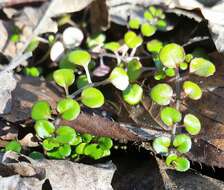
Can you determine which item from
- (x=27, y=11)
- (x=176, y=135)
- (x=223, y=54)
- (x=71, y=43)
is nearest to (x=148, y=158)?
(x=176, y=135)

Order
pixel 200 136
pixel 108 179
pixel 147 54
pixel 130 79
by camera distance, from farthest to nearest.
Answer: pixel 147 54
pixel 130 79
pixel 200 136
pixel 108 179

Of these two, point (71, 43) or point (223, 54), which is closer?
point (223, 54)

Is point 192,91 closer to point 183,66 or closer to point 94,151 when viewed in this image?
point 183,66

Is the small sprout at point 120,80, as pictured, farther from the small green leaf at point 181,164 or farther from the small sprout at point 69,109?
the small green leaf at point 181,164

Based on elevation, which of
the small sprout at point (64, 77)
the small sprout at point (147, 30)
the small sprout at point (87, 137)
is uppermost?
the small sprout at point (64, 77)

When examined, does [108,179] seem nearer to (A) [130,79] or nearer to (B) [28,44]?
(A) [130,79]

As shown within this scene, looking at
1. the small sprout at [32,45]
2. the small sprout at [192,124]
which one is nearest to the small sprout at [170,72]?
the small sprout at [192,124]

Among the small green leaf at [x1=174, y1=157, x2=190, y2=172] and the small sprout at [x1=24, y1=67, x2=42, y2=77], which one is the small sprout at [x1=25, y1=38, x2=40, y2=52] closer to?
the small sprout at [x1=24, y1=67, x2=42, y2=77]
